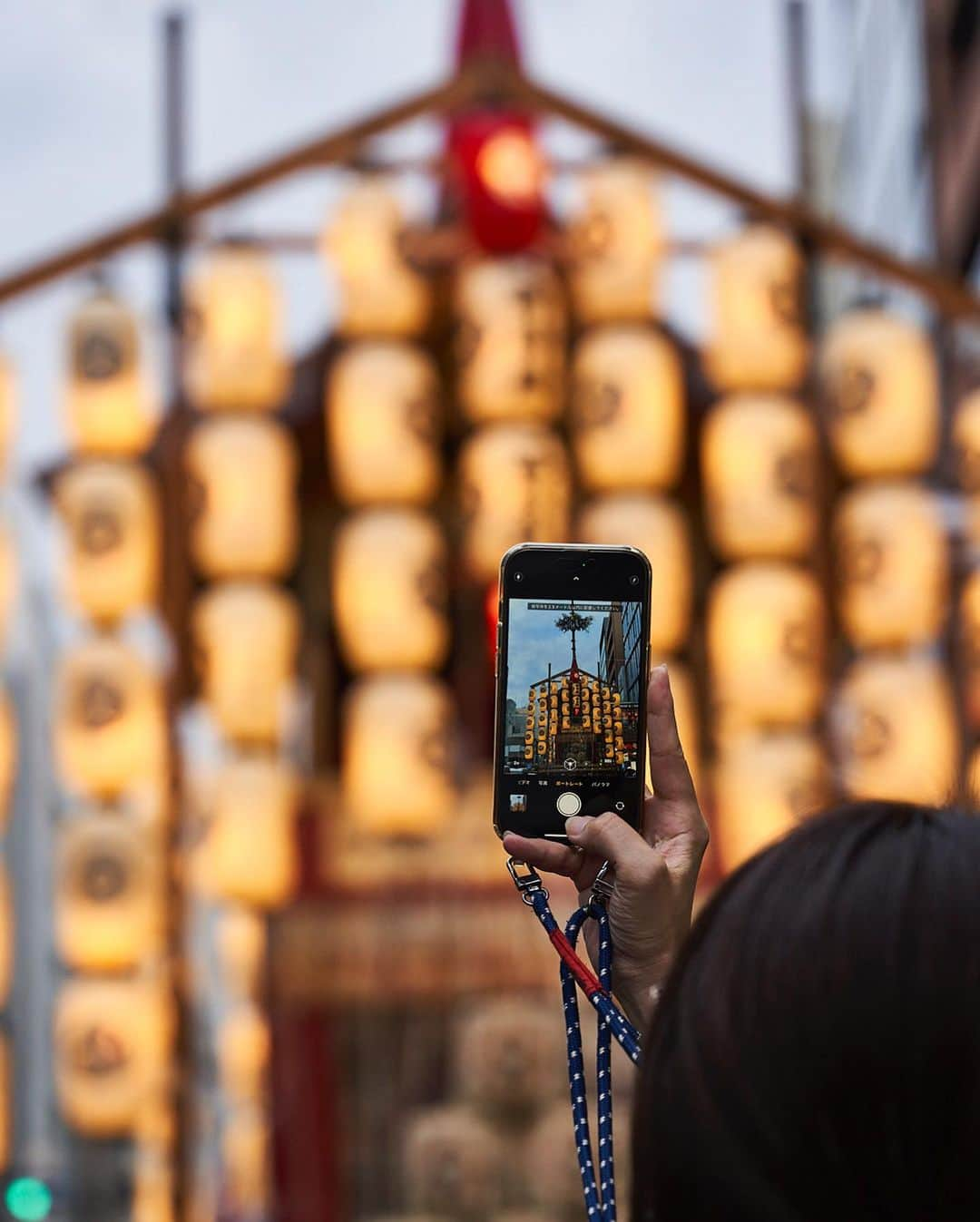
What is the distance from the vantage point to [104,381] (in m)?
8.09

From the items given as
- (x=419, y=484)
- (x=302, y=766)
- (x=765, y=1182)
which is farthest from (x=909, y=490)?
(x=765, y=1182)

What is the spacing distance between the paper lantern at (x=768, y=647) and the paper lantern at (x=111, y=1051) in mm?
2878

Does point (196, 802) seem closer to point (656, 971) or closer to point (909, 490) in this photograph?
point (909, 490)

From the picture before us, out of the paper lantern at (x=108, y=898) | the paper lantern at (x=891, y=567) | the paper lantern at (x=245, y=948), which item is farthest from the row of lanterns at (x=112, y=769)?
the paper lantern at (x=891, y=567)

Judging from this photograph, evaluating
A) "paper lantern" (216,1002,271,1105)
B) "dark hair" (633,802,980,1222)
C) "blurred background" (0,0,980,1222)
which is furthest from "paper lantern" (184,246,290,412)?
"dark hair" (633,802,980,1222)

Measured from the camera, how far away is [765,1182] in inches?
28.0

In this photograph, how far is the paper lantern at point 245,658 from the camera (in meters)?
7.91

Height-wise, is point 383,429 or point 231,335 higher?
point 231,335

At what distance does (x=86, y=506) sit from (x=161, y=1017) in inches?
90.7

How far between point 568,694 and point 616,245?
23.4 ft

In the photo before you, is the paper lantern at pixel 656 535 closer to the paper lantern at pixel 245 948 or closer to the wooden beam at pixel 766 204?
the wooden beam at pixel 766 204

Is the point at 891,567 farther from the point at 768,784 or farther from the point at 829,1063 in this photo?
the point at 829,1063

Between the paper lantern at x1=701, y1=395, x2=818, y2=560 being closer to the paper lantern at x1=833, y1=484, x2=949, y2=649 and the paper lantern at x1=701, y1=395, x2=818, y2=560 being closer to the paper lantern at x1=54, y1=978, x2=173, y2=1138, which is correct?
the paper lantern at x1=833, y1=484, x2=949, y2=649

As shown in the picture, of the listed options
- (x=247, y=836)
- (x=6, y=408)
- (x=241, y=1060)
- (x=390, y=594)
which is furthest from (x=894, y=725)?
(x=241, y=1060)
